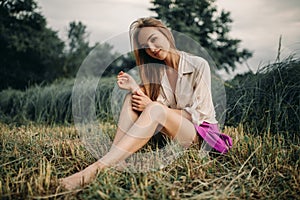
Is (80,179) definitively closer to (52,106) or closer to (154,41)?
(154,41)

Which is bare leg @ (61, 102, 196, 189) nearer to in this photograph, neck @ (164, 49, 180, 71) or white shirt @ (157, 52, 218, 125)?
white shirt @ (157, 52, 218, 125)

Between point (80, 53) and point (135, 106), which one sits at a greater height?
point (80, 53)

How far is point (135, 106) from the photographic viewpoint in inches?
81.9

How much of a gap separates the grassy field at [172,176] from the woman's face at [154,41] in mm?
622

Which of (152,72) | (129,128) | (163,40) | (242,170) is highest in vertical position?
(163,40)

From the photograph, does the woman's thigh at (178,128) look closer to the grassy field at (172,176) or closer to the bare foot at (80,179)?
the grassy field at (172,176)

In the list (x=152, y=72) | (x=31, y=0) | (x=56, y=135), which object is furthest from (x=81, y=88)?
(x=31, y=0)

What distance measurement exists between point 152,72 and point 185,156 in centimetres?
64

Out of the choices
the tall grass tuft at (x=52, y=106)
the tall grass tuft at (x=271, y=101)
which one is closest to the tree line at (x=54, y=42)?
the tall grass tuft at (x=52, y=106)

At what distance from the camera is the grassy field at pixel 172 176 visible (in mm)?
1465

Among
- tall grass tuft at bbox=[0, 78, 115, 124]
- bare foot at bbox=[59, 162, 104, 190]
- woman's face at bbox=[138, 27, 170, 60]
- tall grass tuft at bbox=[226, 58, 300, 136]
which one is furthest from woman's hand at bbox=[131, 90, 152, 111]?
tall grass tuft at bbox=[0, 78, 115, 124]

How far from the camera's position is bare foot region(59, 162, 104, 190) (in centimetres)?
155

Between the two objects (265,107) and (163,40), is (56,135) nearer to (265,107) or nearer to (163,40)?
(163,40)

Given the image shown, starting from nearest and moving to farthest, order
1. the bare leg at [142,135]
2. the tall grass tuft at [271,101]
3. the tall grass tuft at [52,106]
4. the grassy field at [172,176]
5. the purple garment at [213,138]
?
the grassy field at [172,176], the bare leg at [142,135], the purple garment at [213,138], the tall grass tuft at [271,101], the tall grass tuft at [52,106]
